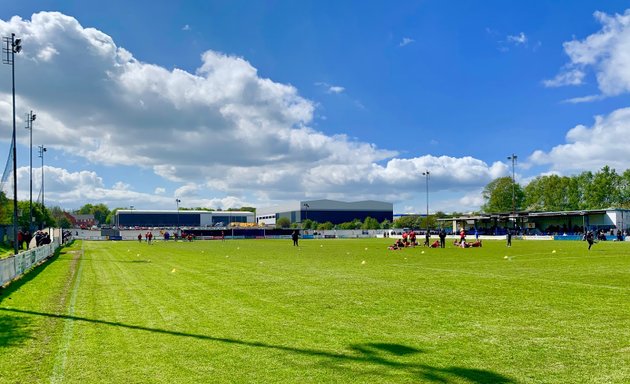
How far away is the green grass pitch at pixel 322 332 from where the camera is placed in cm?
699

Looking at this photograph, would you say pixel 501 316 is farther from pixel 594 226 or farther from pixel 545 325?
pixel 594 226

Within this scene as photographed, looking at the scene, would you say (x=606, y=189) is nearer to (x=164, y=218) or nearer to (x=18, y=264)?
(x=18, y=264)

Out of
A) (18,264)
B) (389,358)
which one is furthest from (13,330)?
(18,264)

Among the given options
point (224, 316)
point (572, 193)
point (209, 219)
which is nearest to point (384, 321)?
point (224, 316)

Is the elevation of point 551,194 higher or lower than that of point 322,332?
higher

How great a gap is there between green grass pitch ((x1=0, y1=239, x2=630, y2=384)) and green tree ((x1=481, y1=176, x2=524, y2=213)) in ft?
395

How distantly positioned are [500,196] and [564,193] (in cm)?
1609

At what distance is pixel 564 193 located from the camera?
424ft

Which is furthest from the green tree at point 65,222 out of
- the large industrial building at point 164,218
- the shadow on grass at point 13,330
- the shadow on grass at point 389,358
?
the shadow on grass at point 389,358

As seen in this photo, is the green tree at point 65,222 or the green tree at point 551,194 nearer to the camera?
the green tree at point 551,194

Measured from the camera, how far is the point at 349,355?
25.5 ft

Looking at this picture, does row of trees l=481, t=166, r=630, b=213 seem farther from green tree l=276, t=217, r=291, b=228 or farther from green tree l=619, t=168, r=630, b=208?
green tree l=276, t=217, r=291, b=228

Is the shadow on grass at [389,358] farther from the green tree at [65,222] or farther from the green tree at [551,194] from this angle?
the green tree at [65,222]

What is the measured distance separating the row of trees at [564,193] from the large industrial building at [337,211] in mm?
44172
